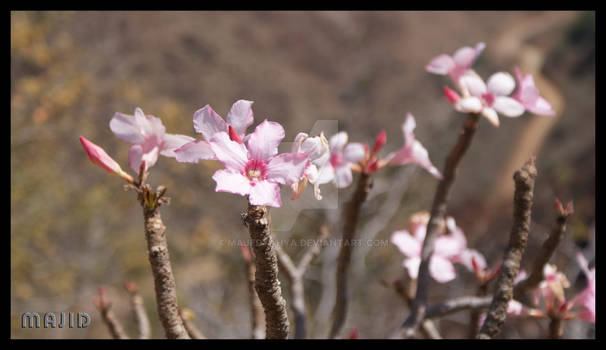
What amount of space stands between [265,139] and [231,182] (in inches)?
3.3

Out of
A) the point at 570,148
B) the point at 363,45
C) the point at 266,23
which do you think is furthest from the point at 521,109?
the point at 363,45

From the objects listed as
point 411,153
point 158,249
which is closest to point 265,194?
point 158,249

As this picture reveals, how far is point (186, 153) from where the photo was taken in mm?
588

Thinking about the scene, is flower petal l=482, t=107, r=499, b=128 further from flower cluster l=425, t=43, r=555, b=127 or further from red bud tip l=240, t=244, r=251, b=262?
red bud tip l=240, t=244, r=251, b=262

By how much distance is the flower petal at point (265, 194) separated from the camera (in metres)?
0.52

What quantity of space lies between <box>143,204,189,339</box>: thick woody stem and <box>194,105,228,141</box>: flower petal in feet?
0.43

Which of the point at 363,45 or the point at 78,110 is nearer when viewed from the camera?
the point at 78,110

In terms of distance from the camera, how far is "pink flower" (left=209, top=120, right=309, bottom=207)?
540mm

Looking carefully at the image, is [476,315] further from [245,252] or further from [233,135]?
[233,135]

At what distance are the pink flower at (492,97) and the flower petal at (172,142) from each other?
1.69 feet

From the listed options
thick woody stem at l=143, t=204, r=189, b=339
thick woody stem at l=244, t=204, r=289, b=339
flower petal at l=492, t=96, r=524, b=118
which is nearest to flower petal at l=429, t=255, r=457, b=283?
flower petal at l=492, t=96, r=524, b=118

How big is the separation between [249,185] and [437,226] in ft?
1.69

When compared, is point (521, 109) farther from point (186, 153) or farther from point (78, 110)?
point (78, 110)

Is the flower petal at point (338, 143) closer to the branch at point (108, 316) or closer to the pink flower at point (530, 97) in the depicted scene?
the pink flower at point (530, 97)
